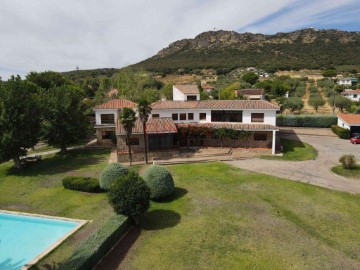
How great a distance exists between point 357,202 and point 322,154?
49.0 feet

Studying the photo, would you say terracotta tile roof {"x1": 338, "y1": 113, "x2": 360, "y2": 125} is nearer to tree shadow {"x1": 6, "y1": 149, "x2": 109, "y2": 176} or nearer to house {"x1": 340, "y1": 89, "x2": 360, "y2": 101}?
house {"x1": 340, "y1": 89, "x2": 360, "y2": 101}

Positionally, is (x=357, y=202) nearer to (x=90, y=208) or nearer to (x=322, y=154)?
(x=322, y=154)

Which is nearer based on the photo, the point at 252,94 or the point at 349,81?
the point at 252,94

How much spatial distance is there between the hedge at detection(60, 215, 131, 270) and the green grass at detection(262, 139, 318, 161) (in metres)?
22.0

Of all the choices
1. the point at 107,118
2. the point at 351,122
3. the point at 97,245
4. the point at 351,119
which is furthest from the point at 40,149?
the point at 351,119

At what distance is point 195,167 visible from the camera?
1171 inches

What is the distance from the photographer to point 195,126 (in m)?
36.7

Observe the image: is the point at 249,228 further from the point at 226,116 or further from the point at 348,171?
the point at 226,116

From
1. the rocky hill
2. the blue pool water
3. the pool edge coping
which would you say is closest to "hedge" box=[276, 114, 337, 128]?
the pool edge coping

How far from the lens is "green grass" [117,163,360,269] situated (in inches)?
550

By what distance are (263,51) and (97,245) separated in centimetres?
15393

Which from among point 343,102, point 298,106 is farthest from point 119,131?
point 343,102

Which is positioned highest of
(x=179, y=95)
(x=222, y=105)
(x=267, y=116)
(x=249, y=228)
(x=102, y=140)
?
(x=179, y=95)

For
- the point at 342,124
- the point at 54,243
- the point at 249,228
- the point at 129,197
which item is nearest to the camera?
the point at 54,243
